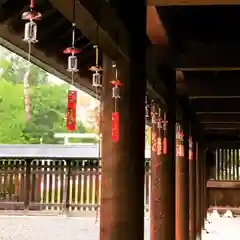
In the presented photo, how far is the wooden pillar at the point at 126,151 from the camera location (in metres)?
3.07

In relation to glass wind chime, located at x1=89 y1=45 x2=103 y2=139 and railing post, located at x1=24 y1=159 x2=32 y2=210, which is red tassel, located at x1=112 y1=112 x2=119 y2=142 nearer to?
glass wind chime, located at x1=89 y1=45 x2=103 y2=139

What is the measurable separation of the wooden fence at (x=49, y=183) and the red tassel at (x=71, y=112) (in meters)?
12.4

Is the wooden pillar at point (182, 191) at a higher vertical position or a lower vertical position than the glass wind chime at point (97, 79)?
lower

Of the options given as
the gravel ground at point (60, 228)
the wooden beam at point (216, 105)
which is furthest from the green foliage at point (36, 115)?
the wooden beam at point (216, 105)

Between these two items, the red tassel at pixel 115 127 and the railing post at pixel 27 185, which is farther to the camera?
the railing post at pixel 27 185

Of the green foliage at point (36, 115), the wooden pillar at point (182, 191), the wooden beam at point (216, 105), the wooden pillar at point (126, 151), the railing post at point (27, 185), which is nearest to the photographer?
the wooden pillar at point (126, 151)

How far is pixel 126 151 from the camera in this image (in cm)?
314

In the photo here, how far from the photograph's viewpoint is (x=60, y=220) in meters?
13.7

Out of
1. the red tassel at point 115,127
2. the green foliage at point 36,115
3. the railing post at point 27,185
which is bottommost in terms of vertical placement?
the railing post at point 27,185

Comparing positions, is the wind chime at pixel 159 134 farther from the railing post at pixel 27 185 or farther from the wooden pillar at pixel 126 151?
the railing post at pixel 27 185

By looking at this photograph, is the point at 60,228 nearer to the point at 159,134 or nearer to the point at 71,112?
the point at 159,134

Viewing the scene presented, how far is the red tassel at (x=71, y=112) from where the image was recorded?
2633mm

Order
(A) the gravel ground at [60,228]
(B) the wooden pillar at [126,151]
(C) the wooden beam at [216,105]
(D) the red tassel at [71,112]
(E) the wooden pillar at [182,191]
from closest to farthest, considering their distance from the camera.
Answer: (D) the red tassel at [71,112], (B) the wooden pillar at [126,151], (E) the wooden pillar at [182,191], (C) the wooden beam at [216,105], (A) the gravel ground at [60,228]

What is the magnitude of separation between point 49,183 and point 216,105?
25.9 ft
